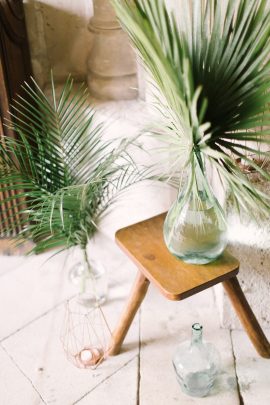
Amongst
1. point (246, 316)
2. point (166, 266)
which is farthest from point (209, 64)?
point (246, 316)

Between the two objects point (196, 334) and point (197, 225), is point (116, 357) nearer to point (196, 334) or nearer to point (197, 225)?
point (196, 334)

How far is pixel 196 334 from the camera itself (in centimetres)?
169

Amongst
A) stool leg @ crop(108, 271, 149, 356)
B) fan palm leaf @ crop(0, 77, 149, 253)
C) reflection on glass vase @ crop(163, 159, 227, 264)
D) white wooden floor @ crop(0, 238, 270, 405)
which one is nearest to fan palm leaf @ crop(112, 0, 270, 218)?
reflection on glass vase @ crop(163, 159, 227, 264)

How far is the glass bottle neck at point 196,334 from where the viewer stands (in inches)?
65.4

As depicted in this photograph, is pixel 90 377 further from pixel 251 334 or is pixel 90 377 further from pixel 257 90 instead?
pixel 257 90

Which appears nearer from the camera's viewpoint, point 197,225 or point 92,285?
point 197,225

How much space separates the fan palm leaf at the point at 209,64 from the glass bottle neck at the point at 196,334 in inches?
19.8

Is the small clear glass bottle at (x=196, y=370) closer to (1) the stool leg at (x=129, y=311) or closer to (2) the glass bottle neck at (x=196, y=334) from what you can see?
(2) the glass bottle neck at (x=196, y=334)

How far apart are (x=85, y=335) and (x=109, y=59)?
1100mm

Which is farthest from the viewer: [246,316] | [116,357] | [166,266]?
[116,357]

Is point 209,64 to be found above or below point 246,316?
above

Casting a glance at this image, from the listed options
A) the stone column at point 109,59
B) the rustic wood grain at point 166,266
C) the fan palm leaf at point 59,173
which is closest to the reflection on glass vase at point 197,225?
the rustic wood grain at point 166,266

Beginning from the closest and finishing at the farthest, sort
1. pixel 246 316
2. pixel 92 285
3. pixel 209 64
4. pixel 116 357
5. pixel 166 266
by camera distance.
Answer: pixel 209 64, pixel 166 266, pixel 246 316, pixel 116 357, pixel 92 285

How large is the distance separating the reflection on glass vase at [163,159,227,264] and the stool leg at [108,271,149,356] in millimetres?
230
